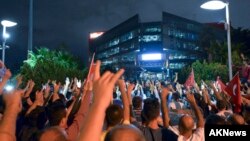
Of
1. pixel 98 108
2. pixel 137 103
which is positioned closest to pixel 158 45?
pixel 137 103

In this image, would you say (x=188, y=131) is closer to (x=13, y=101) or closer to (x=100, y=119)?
(x=13, y=101)

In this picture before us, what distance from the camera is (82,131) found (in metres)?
2.11

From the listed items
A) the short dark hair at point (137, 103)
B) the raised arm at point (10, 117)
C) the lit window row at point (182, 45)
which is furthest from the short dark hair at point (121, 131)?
the lit window row at point (182, 45)

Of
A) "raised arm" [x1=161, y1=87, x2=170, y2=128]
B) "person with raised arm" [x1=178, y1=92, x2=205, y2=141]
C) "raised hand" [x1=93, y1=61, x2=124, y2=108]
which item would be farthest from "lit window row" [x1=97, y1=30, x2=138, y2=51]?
"raised hand" [x1=93, y1=61, x2=124, y2=108]

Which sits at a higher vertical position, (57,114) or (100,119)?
(100,119)

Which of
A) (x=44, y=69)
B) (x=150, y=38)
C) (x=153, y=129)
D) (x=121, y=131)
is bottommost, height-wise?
(x=153, y=129)

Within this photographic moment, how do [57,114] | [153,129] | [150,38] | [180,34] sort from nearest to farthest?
[57,114] → [153,129] → [150,38] → [180,34]

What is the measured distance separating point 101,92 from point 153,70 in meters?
104

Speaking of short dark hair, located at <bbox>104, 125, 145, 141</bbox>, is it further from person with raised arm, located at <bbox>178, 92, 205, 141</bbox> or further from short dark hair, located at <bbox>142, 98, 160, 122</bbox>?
short dark hair, located at <bbox>142, 98, 160, 122</bbox>

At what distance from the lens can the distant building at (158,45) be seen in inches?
4072

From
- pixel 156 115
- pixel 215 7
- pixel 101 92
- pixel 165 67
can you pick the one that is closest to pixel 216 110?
pixel 156 115

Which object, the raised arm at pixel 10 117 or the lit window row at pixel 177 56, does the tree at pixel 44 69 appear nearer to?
the raised arm at pixel 10 117

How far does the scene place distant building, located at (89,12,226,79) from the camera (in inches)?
4072

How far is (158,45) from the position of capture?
107 meters
